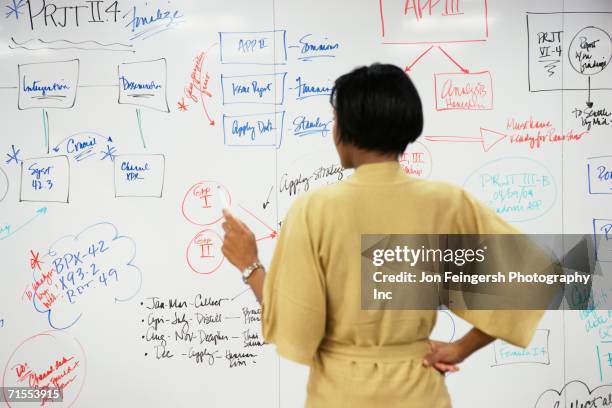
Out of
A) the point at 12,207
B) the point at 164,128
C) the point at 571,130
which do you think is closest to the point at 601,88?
the point at 571,130

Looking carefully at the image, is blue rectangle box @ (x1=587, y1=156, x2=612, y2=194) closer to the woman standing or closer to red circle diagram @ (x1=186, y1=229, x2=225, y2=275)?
the woman standing

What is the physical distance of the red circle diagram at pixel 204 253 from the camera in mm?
2076

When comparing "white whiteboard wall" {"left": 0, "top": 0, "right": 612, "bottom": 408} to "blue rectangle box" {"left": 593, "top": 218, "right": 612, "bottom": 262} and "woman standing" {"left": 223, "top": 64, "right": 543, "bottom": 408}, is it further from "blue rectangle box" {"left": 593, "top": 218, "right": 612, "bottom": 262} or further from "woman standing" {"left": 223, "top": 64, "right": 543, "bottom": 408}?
"woman standing" {"left": 223, "top": 64, "right": 543, "bottom": 408}

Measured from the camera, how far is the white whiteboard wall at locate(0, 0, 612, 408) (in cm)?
206

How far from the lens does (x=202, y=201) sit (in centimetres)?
207

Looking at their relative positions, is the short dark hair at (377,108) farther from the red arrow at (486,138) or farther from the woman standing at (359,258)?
the red arrow at (486,138)

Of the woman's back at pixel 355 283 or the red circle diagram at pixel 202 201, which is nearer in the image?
the woman's back at pixel 355 283

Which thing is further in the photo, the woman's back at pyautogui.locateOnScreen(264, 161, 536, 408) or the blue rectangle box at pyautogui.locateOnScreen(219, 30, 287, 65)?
the blue rectangle box at pyautogui.locateOnScreen(219, 30, 287, 65)

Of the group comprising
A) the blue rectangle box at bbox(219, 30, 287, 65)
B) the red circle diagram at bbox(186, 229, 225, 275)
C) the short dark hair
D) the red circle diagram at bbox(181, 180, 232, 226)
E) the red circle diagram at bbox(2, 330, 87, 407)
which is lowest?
the red circle diagram at bbox(2, 330, 87, 407)

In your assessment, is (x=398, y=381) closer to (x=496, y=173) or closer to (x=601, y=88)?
(x=496, y=173)

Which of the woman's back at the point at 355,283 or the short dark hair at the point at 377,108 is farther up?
the short dark hair at the point at 377,108

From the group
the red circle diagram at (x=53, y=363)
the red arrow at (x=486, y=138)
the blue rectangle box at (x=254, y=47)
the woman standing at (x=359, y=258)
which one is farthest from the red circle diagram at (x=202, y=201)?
the woman standing at (x=359, y=258)

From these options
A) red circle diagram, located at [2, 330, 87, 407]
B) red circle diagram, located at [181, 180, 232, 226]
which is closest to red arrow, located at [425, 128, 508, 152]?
red circle diagram, located at [181, 180, 232, 226]

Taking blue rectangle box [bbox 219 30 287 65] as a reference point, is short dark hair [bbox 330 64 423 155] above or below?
below
